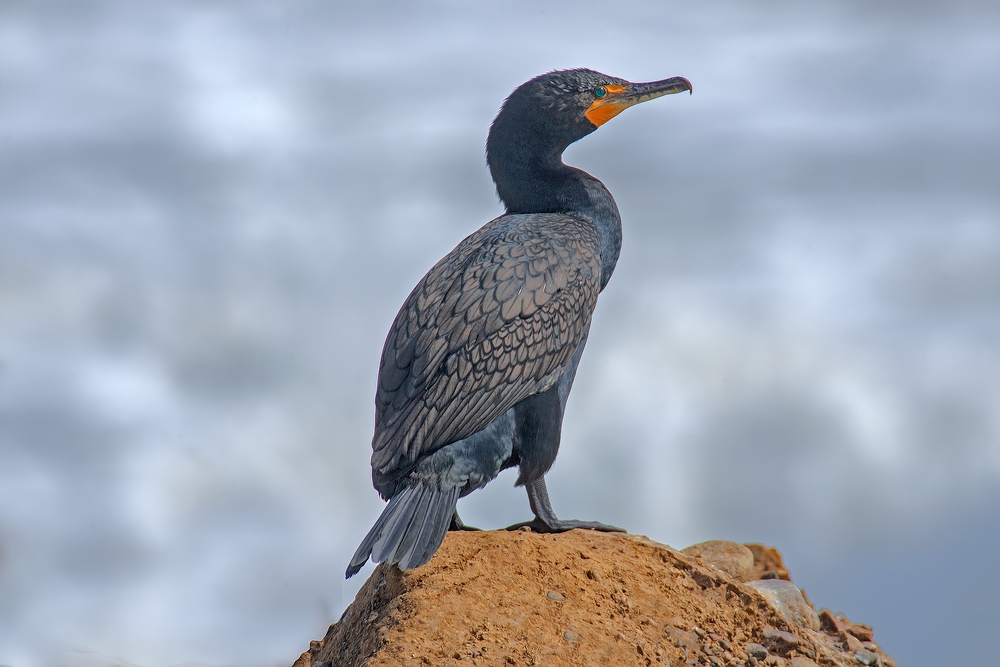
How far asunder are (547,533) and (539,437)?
0.57 metres

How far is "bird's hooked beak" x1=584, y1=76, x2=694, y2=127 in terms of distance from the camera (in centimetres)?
617

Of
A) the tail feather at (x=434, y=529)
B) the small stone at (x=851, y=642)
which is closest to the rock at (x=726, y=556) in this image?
the small stone at (x=851, y=642)

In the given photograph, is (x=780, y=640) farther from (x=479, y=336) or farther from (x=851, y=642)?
(x=479, y=336)

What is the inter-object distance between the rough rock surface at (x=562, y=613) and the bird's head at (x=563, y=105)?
253cm

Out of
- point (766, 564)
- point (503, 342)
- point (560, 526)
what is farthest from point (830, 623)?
point (503, 342)

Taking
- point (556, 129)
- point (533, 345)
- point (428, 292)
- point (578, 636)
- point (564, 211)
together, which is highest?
point (556, 129)

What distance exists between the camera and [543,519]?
552cm

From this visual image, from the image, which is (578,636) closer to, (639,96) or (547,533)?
(547,533)

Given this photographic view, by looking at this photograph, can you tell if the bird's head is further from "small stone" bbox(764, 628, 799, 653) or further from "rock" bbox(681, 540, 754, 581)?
"small stone" bbox(764, 628, 799, 653)

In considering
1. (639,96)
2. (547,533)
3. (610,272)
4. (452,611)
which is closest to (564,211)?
(610,272)

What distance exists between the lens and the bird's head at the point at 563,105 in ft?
19.7

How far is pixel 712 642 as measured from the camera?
15.8 ft

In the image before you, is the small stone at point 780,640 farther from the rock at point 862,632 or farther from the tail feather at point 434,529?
the tail feather at point 434,529

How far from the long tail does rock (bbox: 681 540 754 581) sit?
7.31 feet
